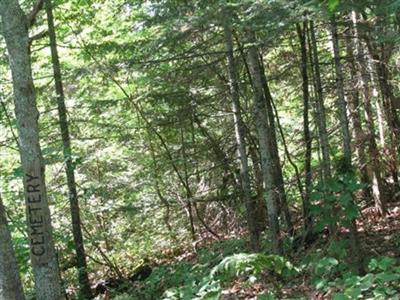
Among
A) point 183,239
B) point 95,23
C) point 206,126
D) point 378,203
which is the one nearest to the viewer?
point 378,203

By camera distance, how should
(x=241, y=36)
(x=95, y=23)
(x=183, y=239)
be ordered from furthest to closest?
(x=183, y=239) < (x=95, y=23) < (x=241, y=36)

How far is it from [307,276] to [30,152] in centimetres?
410

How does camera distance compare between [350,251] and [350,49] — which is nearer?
[350,251]

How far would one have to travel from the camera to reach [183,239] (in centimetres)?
1320

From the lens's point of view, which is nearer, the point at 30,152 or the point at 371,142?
the point at 30,152

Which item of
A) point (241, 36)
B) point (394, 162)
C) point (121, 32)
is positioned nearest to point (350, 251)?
point (394, 162)

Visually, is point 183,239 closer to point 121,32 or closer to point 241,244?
point 241,244

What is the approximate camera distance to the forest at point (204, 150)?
610cm

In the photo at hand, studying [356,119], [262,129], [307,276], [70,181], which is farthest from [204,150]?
[307,276]

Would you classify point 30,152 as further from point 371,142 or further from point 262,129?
point 371,142

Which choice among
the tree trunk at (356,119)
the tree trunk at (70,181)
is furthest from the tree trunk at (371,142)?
the tree trunk at (70,181)

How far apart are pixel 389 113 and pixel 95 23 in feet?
19.8

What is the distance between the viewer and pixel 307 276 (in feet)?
24.3

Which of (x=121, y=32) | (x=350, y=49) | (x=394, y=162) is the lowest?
(x=394, y=162)
